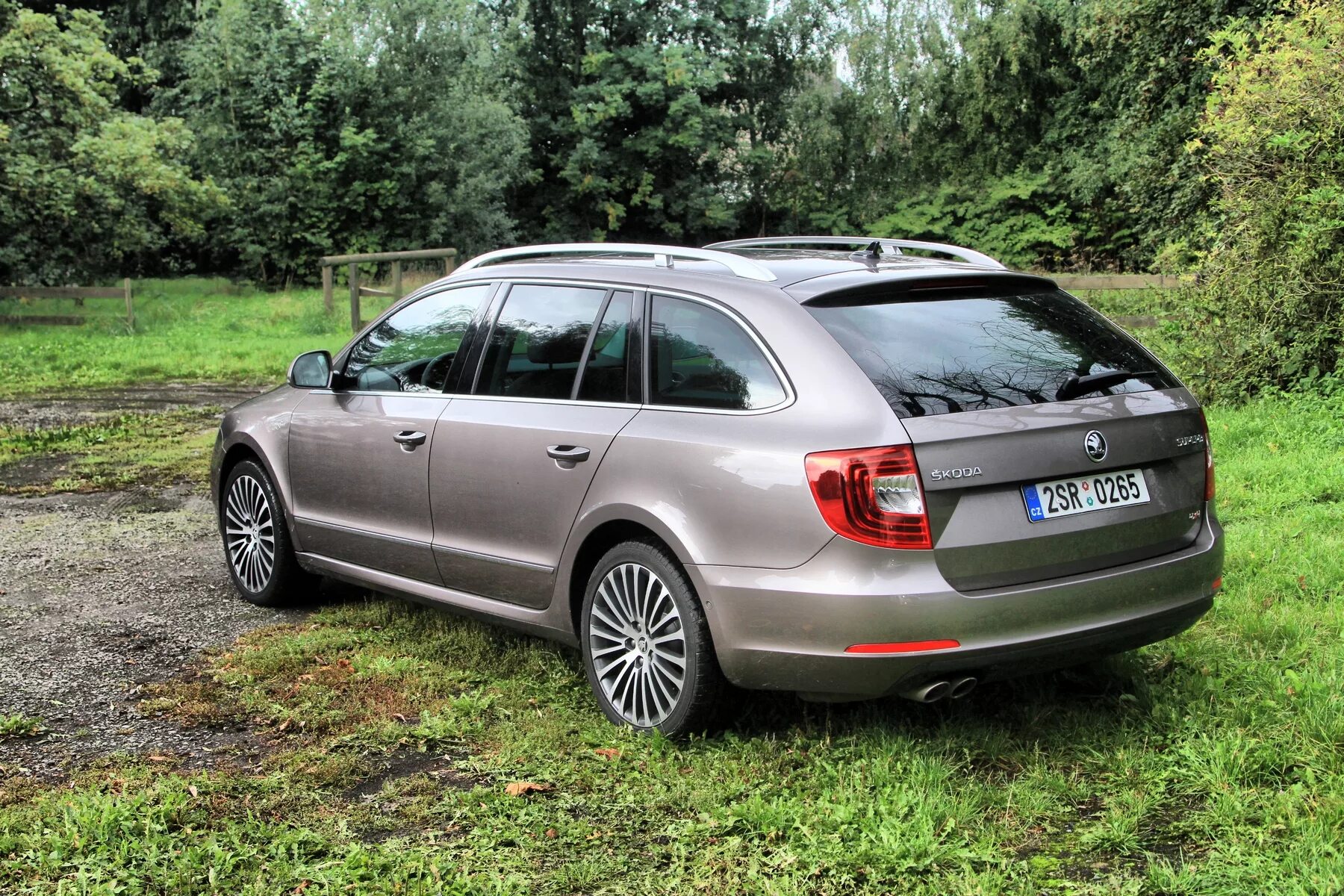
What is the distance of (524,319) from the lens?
203 inches

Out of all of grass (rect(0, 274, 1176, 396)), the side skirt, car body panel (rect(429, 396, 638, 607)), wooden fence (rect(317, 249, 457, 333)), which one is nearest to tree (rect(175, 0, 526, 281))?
grass (rect(0, 274, 1176, 396))

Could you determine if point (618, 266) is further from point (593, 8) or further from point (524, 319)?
point (593, 8)

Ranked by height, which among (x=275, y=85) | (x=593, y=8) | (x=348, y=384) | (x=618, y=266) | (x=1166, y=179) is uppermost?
(x=593, y=8)

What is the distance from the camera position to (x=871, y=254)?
16.0ft

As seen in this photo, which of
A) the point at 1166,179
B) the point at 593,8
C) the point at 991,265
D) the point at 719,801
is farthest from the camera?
the point at 593,8

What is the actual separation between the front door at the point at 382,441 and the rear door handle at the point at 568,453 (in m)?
0.80

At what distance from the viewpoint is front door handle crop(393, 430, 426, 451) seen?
528 centimetres

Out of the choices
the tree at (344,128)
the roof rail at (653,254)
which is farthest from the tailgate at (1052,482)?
the tree at (344,128)

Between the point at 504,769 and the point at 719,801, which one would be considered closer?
the point at 719,801

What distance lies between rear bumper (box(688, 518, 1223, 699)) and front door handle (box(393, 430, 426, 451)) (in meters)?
1.69

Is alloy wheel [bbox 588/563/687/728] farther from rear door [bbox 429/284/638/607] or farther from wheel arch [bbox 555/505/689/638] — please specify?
rear door [bbox 429/284/638/607]

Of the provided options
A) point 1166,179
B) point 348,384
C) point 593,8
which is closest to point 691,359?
point 348,384

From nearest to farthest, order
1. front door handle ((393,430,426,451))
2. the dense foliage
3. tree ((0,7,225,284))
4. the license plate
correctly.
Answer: the license plate
front door handle ((393,430,426,451))
tree ((0,7,225,284))
the dense foliage

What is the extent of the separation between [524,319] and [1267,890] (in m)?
3.28
